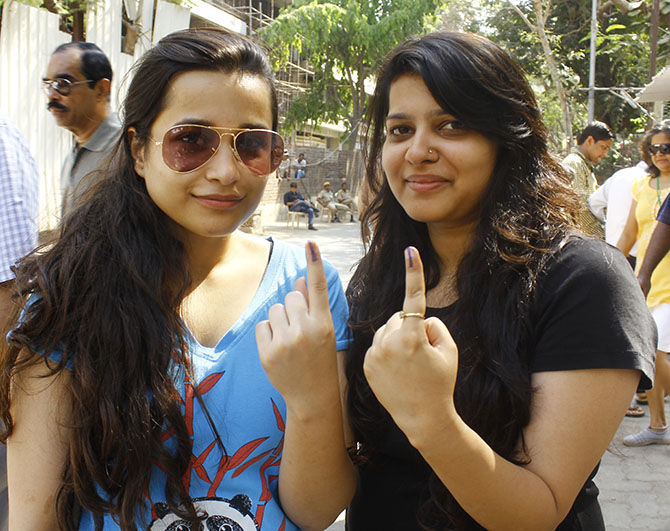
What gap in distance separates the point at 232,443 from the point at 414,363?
20.8 inches

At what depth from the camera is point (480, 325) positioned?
152cm

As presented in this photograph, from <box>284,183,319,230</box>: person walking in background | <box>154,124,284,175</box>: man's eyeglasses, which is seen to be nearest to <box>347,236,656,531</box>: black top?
<box>154,124,284,175</box>: man's eyeglasses

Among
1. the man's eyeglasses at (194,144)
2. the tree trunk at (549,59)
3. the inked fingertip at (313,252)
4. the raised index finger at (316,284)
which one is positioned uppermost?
the tree trunk at (549,59)

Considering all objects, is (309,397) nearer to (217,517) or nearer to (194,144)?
(217,517)

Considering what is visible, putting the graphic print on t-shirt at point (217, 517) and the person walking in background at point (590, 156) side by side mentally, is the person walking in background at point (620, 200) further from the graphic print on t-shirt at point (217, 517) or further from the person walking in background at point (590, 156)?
the graphic print on t-shirt at point (217, 517)

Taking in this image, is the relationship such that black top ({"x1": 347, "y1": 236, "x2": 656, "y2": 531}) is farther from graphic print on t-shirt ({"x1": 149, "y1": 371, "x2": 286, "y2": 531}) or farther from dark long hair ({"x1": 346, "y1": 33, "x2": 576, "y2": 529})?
graphic print on t-shirt ({"x1": 149, "y1": 371, "x2": 286, "y2": 531})

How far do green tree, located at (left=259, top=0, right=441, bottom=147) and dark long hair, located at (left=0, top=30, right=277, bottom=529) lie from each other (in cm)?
1839

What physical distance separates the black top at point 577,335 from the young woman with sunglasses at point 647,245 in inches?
108

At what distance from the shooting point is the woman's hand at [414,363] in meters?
1.17

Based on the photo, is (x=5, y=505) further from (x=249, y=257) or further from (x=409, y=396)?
(x=409, y=396)

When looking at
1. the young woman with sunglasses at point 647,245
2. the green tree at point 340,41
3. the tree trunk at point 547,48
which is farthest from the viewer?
the green tree at point 340,41

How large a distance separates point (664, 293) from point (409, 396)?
132 inches

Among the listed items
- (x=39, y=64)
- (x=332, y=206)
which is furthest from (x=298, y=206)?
(x=39, y=64)

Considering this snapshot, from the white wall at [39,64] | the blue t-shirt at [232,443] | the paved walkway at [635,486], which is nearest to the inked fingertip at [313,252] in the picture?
the blue t-shirt at [232,443]
